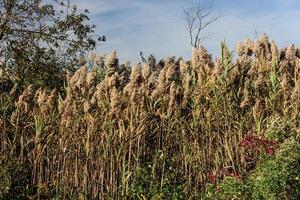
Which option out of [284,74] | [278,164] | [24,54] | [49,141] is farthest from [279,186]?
[24,54]

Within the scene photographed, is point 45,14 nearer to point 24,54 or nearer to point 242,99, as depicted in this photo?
point 24,54

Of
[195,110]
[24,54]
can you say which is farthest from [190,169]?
[24,54]

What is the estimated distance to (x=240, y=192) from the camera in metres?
6.72

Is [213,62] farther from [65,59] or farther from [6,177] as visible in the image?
[65,59]

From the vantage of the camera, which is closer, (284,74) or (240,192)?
(240,192)

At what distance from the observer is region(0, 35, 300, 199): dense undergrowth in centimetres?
797

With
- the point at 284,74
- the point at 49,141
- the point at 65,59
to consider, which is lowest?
the point at 49,141

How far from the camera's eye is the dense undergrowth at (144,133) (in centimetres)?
797

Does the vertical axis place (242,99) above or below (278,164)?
→ above

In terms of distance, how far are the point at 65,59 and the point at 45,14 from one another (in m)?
1.31

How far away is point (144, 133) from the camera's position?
8078 mm

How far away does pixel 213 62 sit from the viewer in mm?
9258

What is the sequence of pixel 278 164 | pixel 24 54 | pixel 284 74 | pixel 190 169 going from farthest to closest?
1. pixel 24 54
2. pixel 284 74
3. pixel 190 169
4. pixel 278 164

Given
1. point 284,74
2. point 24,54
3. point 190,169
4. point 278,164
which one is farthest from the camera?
point 24,54
